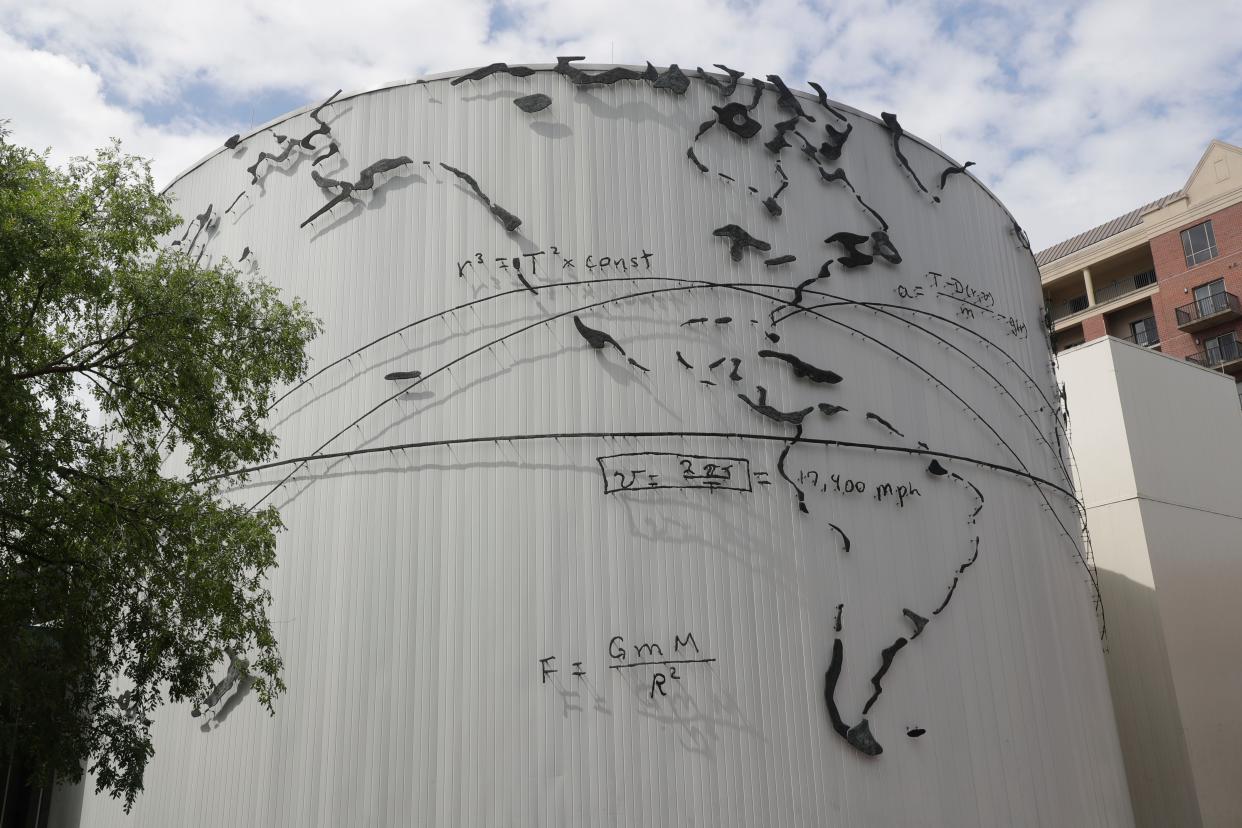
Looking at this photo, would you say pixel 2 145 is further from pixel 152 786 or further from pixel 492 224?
pixel 152 786

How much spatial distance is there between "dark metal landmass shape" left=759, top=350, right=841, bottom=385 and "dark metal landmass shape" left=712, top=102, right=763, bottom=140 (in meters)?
3.33

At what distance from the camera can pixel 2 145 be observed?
30.6 ft

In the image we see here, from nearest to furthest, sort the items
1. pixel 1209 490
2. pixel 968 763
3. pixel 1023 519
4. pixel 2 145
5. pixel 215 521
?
pixel 2 145 < pixel 215 521 < pixel 968 763 < pixel 1023 519 < pixel 1209 490

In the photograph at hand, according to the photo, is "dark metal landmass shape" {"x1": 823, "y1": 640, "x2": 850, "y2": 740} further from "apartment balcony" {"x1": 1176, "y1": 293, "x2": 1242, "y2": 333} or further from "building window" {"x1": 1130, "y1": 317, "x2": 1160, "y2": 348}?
"building window" {"x1": 1130, "y1": 317, "x2": 1160, "y2": 348}

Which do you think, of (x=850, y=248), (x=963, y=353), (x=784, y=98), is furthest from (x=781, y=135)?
(x=963, y=353)

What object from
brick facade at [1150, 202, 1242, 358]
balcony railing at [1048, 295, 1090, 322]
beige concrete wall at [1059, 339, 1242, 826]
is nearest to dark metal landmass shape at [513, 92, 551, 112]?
beige concrete wall at [1059, 339, 1242, 826]

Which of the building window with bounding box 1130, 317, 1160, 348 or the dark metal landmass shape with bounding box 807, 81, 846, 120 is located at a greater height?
the building window with bounding box 1130, 317, 1160, 348

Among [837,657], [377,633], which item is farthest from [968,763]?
[377,633]

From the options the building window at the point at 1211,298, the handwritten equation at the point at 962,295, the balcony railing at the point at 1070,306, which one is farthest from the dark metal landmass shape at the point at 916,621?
the balcony railing at the point at 1070,306

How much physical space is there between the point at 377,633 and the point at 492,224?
217 inches

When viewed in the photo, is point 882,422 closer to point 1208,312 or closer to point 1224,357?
point 1208,312

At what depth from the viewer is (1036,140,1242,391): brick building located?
39.4m

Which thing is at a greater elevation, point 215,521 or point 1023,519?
point 1023,519

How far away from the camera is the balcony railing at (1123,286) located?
141ft
